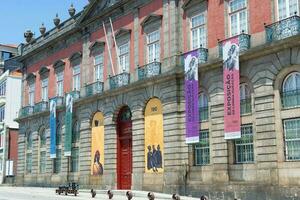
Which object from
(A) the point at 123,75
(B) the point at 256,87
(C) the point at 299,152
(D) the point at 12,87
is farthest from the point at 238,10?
(D) the point at 12,87

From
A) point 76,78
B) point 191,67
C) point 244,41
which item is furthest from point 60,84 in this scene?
point 244,41

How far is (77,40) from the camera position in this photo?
37750mm

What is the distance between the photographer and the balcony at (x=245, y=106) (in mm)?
23328

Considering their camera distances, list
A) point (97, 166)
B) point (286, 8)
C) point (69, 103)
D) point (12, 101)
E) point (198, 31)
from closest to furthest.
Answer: point (286, 8)
point (198, 31)
point (97, 166)
point (69, 103)
point (12, 101)

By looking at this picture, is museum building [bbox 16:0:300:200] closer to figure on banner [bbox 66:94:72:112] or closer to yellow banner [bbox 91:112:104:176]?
yellow banner [bbox 91:112:104:176]

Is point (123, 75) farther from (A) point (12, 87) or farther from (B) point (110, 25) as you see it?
(A) point (12, 87)

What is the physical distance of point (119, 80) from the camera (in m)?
31.9

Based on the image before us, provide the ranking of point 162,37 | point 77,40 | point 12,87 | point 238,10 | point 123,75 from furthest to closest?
point 12,87 → point 77,40 → point 123,75 → point 162,37 → point 238,10

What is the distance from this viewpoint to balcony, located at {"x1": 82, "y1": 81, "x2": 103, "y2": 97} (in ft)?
Result: 111

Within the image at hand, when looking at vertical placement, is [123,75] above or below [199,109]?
above

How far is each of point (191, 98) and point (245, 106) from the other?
3.15 m

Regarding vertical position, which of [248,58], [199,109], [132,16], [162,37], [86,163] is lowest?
[86,163]

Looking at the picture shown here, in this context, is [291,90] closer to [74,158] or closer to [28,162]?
[74,158]

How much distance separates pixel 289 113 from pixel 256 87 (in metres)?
2.12
